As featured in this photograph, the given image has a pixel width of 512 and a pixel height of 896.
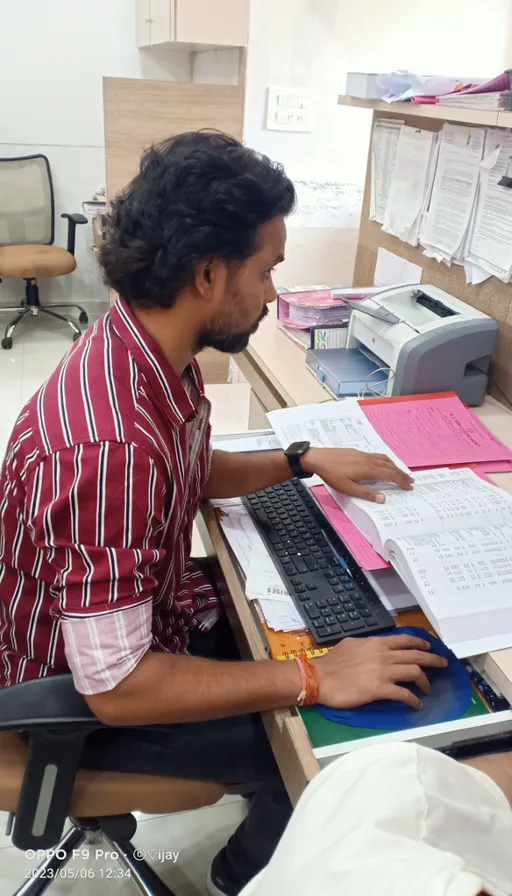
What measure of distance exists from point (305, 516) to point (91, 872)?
2.86 ft

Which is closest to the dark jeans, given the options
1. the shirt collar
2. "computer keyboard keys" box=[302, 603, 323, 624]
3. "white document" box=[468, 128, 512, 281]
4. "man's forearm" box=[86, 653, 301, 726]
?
"man's forearm" box=[86, 653, 301, 726]

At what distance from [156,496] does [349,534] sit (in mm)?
341

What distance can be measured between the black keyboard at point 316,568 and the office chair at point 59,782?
314 millimetres

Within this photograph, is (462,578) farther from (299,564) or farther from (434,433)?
(434,433)

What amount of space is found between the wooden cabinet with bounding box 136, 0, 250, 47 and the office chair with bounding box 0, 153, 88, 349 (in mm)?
1295

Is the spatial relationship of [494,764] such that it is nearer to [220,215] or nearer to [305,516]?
[305,516]

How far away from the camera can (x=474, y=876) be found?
Answer: 34cm

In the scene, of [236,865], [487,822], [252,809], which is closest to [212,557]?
[252,809]

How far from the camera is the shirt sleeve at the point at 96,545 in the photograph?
0.75m

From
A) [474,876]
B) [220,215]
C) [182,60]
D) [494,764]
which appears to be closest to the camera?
[474,876]

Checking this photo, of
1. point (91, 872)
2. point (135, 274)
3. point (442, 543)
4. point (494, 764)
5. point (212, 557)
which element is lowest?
point (91, 872)

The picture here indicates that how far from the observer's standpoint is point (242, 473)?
1192mm

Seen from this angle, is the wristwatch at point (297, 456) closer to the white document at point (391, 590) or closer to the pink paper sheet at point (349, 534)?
the pink paper sheet at point (349, 534)

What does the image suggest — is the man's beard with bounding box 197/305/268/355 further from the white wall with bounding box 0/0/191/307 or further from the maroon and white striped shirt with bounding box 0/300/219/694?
the white wall with bounding box 0/0/191/307
